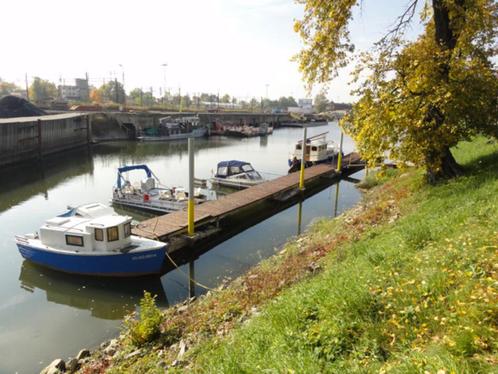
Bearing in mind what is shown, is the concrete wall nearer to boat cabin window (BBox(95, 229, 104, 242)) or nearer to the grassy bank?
boat cabin window (BBox(95, 229, 104, 242))

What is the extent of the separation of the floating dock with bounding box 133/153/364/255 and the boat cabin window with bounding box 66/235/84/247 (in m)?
2.27

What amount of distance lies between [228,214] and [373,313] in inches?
565

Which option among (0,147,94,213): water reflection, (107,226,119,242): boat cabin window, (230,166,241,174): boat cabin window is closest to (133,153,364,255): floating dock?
(107,226,119,242): boat cabin window

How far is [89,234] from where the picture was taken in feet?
44.0

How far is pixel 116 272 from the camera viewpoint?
13.6 m

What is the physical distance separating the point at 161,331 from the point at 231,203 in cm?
1241

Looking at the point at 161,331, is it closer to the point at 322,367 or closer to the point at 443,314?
the point at 322,367

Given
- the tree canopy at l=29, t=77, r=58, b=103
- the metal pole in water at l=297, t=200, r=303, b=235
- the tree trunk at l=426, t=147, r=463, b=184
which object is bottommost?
the metal pole in water at l=297, t=200, r=303, b=235

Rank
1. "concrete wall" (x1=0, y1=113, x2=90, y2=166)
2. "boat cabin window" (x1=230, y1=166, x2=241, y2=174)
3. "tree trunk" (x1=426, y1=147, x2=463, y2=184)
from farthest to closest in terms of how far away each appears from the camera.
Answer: "concrete wall" (x1=0, y1=113, x2=90, y2=166) < "boat cabin window" (x1=230, y1=166, x2=241, y2=174) < "tree trunk" (x1=426, y1=147, x2=463, y2=184)

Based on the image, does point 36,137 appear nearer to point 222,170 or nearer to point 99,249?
point 222,170

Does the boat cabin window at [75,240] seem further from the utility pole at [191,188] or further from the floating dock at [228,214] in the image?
the utility pole at [191,188]

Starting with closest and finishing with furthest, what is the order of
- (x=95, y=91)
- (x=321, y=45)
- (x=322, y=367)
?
1. (x=322, y=367)
2. (x=321, y=45)
3. (x=95, y=91)

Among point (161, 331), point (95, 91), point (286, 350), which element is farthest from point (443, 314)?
point (95, 91)

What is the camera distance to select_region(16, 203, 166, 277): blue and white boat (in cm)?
1335
